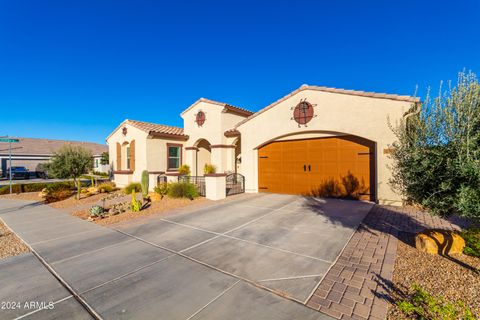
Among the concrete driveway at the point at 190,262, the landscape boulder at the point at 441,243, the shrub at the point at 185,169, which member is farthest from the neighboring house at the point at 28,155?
the landscape boulder at the point at 441,243

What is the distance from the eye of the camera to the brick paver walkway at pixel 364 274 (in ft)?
8.99

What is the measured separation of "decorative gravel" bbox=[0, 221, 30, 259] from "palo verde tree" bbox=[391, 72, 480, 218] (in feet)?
28.0

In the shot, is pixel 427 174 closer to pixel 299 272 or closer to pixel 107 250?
pixel 299 272

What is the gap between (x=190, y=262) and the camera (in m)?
4.00

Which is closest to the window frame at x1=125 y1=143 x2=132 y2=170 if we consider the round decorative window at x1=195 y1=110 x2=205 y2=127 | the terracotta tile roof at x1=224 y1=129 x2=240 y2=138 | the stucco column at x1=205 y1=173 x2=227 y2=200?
the round decorative window at x1=195 y1=110 x2=205 y2=127

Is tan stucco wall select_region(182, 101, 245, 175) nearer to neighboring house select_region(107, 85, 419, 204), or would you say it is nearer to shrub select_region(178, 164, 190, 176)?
neighboring house select_region(107, 85, 419, 204)

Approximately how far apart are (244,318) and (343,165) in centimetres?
875

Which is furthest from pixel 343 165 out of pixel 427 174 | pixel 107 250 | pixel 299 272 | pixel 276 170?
pixel 107 250

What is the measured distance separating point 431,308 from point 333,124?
806cm

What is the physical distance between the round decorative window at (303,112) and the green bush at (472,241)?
6.97m

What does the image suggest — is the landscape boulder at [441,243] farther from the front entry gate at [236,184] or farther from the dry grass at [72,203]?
the dry grass at [72,203]

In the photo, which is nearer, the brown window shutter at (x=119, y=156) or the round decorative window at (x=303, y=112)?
the round decorative window at (x=303, y=112)

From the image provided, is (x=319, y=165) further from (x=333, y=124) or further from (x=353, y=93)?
(x=353, y=93)

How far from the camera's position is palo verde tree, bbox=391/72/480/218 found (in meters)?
3.39
